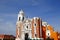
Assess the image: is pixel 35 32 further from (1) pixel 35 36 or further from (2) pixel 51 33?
(2) pixel 51 33

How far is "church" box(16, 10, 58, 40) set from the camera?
53784 mm

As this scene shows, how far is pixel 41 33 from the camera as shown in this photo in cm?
5416

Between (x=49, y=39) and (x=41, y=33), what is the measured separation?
151 inches

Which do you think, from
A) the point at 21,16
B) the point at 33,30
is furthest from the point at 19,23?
the point at 33,30

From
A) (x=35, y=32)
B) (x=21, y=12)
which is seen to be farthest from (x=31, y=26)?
(x=21, y=12)

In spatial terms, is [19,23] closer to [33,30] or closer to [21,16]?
[21,16]

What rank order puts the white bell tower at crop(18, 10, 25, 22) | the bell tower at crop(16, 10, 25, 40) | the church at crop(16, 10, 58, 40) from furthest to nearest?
the white bell tower at crop(18, 10, 25, 22) < the bell tower at crop(16, 10, 25, 40) < the church at crop(16, 10, 58, 40)

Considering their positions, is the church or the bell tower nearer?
the church

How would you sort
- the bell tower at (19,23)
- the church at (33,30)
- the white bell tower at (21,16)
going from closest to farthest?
1. the church at (33,30)
2. the bell tower at (19,23)
3. the white bell tower at (21,16)

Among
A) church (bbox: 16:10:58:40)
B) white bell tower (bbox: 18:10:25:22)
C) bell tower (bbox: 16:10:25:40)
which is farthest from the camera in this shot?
white bell tower (bbox: 18:10:25:22)

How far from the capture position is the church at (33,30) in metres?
53.8

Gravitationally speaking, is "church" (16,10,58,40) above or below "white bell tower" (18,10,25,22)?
below

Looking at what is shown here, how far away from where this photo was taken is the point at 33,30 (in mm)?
54250

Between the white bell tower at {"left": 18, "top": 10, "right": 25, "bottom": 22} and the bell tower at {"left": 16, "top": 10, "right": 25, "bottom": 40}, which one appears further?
the white bell tower at {"left": 18, "top": 10, "right": 25, "bottom": 22}
